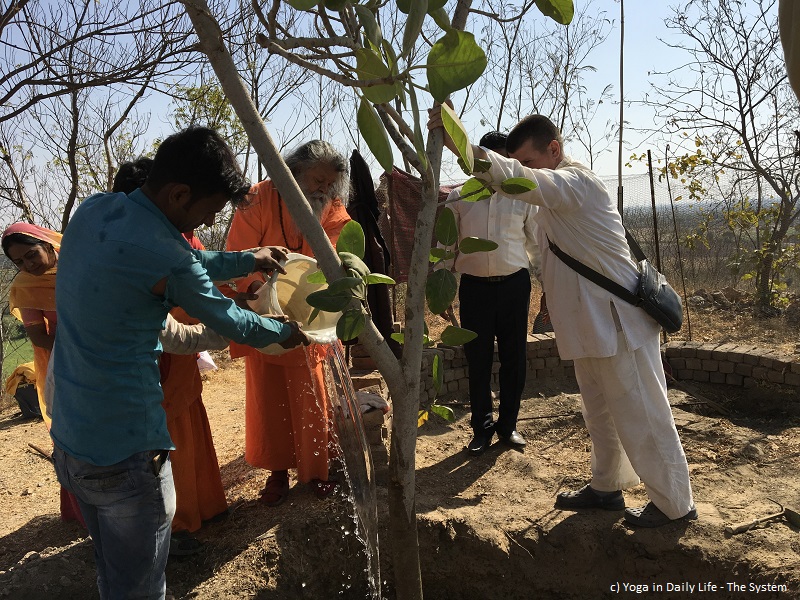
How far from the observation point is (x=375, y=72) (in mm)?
1349

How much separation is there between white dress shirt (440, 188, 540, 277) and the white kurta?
96 cm

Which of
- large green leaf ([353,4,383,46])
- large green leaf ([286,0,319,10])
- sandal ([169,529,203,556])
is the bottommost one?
sandal ([169,529,203,556])

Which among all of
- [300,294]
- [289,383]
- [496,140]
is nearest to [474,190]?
[300,294]

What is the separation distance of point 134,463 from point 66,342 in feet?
1.21

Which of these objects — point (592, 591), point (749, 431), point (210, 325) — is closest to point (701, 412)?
point (749, 431)

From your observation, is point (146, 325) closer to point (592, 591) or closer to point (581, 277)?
point (581, 277)

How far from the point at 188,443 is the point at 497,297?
1.95m

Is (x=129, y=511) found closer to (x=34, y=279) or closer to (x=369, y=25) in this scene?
(x=369, y=25)

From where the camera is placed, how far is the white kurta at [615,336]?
2814 mm

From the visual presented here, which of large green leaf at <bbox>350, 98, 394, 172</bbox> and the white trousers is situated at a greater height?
large green leaf at <bbox>350, 98, 394, 172</bbox>

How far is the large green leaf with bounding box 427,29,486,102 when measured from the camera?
4.20ft

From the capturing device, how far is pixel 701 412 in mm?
4758

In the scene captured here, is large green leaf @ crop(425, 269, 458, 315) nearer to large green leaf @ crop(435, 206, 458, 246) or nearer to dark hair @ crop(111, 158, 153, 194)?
large green leaf @ crop(435, 206, 458, 246)

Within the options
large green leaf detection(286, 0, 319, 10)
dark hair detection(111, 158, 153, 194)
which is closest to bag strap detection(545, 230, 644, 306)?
dark hair detection(111, 158, 153, 194)
